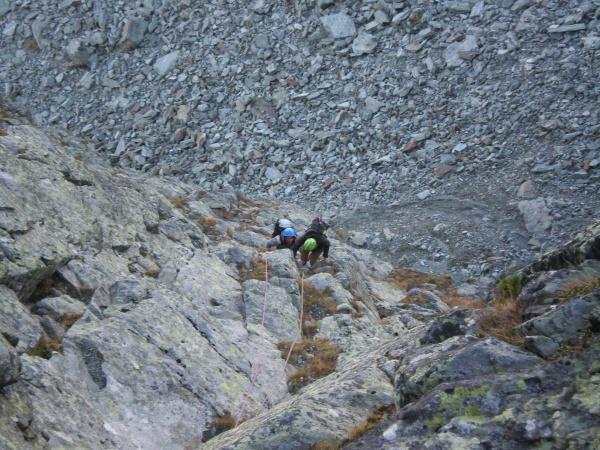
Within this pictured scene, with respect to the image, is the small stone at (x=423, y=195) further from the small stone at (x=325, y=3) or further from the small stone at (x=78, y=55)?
the small stone at (x=78, y=55)

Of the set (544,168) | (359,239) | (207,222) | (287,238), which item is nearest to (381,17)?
(544,168)

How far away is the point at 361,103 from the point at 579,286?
78.8 ft

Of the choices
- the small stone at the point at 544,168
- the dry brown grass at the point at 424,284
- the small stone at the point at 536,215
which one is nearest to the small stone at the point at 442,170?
the small stone at the point at 544,168

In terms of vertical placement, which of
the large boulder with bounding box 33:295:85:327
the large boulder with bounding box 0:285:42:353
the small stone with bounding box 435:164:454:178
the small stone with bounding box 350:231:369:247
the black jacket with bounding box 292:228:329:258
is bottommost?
the small stone with bounding box 350:231:369:247

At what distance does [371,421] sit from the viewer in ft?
27.3

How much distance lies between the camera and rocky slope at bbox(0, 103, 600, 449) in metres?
7.01

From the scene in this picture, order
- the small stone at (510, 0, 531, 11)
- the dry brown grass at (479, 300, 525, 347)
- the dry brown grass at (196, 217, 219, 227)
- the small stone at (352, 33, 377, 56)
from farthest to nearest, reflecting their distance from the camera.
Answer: the small stone at (352, 33, 377, 56), the small stone at (510, 0, 531, 11), the dry brown grass at (196, 217, 219, 227), the dry brown grass at (479, 300, 525, 347)

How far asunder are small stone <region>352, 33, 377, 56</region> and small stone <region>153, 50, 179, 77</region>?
357 inches

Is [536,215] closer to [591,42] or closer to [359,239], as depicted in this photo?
[359,239]

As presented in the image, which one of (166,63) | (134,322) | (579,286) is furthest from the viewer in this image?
(166,63)

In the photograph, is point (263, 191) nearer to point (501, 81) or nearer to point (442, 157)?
point (442, 157)

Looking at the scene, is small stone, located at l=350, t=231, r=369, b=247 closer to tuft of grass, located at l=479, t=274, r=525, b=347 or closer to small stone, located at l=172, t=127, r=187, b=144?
small stone, located at l=172, t=127, r=187, b=144

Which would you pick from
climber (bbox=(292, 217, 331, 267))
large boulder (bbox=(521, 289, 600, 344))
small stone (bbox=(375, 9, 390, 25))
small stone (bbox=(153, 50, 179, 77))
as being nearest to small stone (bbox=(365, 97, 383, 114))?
small stone (bbox=(375, 9, 390, 25))

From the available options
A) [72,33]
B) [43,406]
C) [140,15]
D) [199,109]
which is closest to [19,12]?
[72,33]
